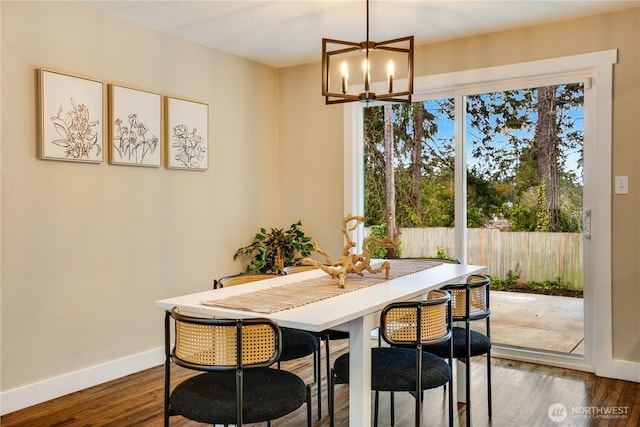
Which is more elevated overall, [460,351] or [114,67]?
[114,67]

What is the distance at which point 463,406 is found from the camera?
303 cm

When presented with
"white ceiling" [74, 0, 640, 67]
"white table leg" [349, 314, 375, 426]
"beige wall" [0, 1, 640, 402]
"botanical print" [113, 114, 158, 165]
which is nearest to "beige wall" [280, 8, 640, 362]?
"beige wall" [0, 1, 640, 402]

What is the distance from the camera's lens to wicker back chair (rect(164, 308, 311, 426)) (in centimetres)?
185

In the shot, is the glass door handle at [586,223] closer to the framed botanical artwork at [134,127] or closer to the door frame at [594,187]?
the door frame at [594,187]

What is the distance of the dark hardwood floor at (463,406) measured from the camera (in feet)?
9.29

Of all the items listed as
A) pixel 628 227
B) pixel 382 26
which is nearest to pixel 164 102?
pixel 382 26

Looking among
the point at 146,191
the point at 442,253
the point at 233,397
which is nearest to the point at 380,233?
the point at 442,253

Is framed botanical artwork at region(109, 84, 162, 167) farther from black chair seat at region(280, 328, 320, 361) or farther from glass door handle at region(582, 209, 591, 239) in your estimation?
glass door handle at region(582, 209, 591, 239)

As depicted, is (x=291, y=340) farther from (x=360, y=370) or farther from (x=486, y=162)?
(x=486, y=162)

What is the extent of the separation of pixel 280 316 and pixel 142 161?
86.8 inches

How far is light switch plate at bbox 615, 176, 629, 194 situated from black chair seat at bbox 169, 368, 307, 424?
2.58 metres

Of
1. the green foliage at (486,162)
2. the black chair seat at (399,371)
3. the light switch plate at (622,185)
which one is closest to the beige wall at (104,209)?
the green foliage at (486,162)

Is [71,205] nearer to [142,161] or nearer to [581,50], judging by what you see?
[142,161]

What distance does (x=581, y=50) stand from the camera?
3.60 metres
